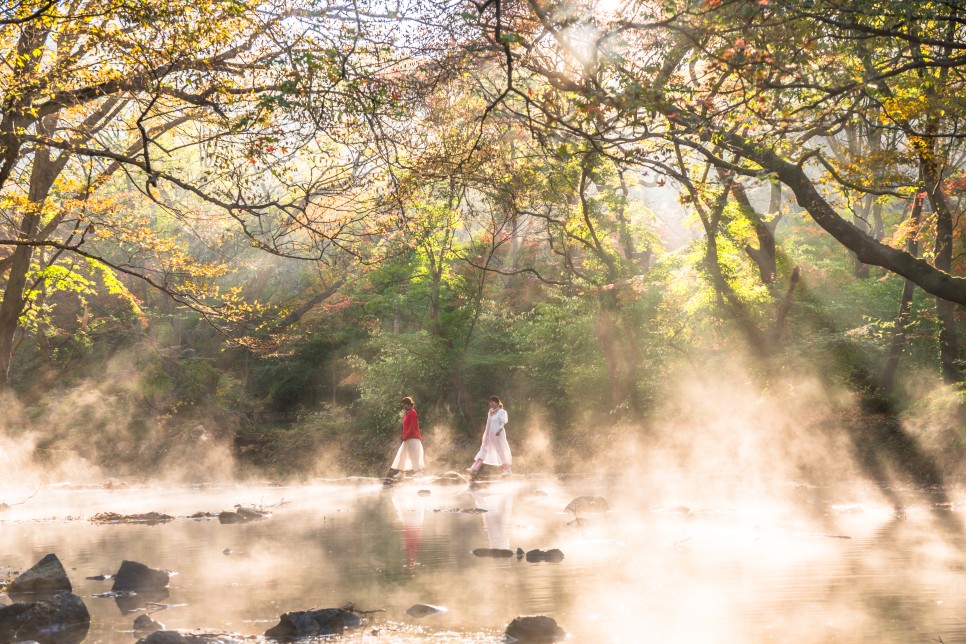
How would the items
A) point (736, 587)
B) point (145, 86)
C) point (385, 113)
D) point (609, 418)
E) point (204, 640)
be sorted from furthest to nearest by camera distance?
1. point (609, 418)
2. point (145, 86)
3. point (385, 113)
4. point (736, 587)
5. point (204, 640)

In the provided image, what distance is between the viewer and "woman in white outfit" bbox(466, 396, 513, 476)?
886 inches

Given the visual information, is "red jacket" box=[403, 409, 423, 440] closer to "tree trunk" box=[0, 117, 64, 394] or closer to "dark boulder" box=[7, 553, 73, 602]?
"tree trunk" box=[0, 117, 64, 394]

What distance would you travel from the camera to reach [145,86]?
442 inches

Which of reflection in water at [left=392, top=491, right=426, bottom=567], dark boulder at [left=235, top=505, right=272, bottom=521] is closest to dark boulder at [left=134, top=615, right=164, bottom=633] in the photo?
reflection in water at [left=392, top=491, right=426, bottom=567]

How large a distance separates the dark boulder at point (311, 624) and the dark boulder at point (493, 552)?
10.4ft

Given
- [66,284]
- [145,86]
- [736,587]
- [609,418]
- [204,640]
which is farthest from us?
→ [609,418]

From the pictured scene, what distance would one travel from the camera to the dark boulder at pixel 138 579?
834 centimetres

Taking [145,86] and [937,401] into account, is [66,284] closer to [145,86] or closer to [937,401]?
[145,86]

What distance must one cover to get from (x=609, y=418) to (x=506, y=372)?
4713 mm

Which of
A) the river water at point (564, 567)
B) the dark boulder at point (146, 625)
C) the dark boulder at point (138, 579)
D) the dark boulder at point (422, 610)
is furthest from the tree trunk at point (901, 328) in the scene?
the dark boulder at point (146, 625)

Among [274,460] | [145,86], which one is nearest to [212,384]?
[274,460]

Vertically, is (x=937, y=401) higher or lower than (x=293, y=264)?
lower

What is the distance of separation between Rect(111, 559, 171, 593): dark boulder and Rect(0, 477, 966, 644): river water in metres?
0.15

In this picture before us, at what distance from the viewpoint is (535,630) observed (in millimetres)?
6160
